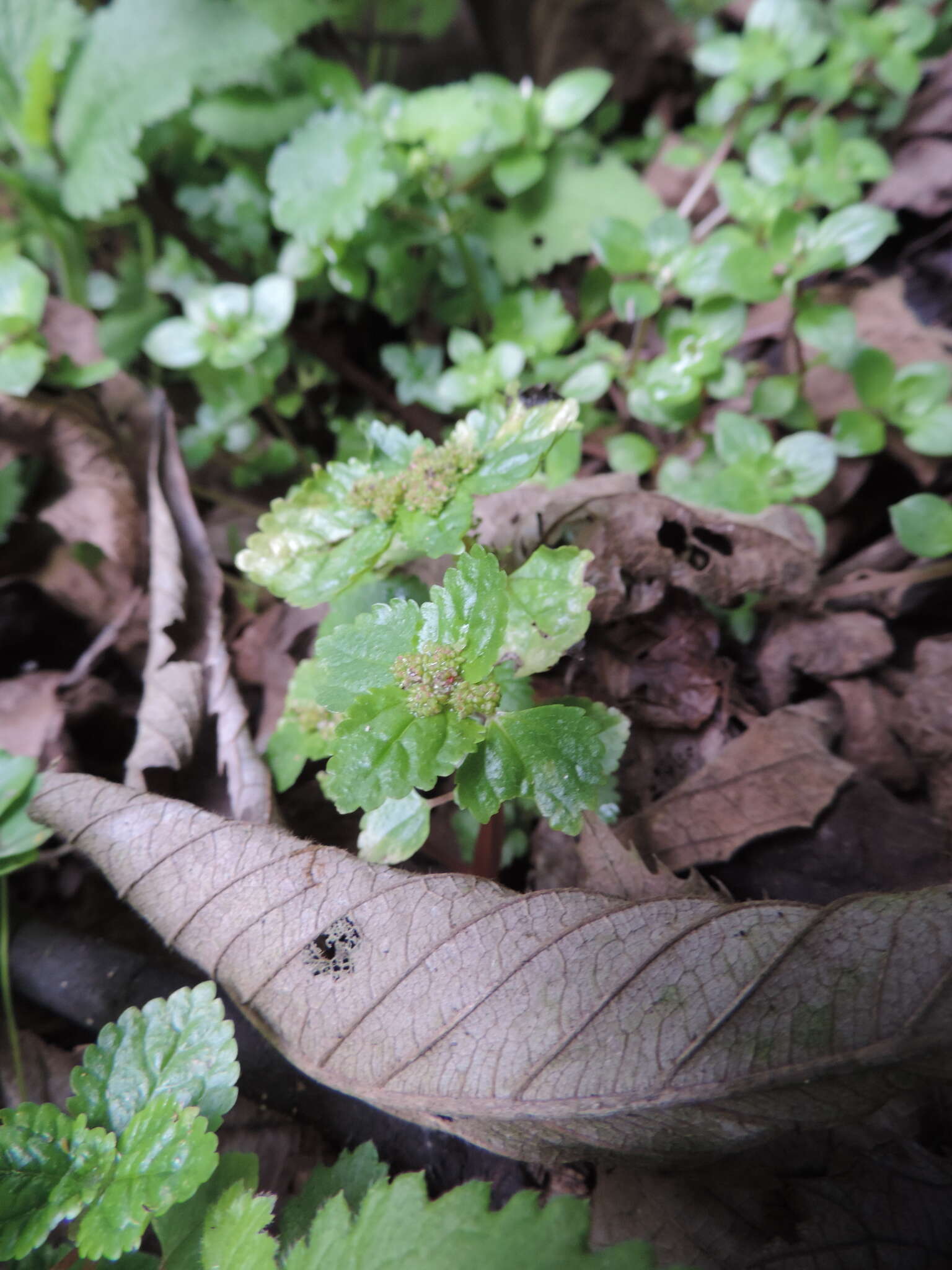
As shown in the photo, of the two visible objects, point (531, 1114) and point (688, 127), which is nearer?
point (531, 1114)

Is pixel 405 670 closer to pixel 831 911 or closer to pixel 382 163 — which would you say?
pixel 831 911

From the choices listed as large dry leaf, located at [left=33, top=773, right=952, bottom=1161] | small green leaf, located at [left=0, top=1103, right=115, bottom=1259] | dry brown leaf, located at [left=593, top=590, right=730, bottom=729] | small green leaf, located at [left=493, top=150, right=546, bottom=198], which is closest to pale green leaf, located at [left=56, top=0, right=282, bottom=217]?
small green leaf, located at [left=493, top=150, right=546, bottom=198]

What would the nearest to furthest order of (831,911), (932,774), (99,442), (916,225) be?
1. (831,911)
2. (932,774)
3. (99,442)
4. (916,225)

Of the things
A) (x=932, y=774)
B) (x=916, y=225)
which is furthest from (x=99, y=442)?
(x=916, y=225)

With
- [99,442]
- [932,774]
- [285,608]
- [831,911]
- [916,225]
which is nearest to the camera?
[831,911]

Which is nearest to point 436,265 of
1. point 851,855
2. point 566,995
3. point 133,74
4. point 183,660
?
point 133,74

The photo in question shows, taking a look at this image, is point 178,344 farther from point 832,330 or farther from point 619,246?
point 832,330

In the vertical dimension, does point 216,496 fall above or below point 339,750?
above

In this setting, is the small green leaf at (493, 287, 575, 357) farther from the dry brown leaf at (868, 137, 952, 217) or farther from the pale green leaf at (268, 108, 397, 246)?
the dry brown leaf at (868, 137, 952, 217)
